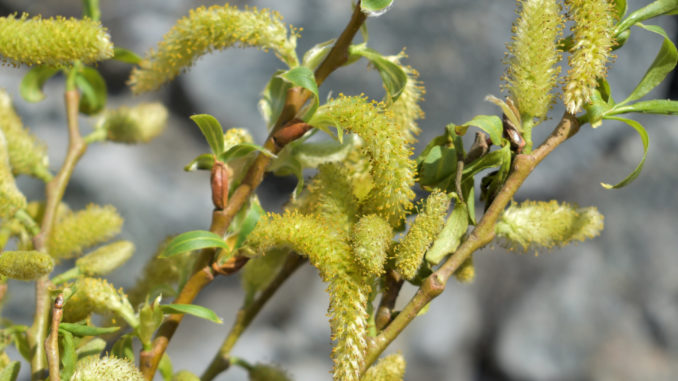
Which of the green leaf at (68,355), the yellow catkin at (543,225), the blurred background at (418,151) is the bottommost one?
the blurred background at (418,151)

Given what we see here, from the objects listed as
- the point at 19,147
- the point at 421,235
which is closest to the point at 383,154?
the point at 421,235

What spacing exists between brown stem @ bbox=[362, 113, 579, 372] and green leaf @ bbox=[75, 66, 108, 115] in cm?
44

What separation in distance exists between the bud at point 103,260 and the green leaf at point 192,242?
5.4 inches

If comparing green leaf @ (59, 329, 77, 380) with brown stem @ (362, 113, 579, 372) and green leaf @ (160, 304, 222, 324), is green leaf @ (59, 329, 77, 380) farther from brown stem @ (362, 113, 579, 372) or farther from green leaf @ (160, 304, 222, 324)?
brown stem @ (362, 113, 579, 372)

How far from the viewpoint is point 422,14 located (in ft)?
4.22

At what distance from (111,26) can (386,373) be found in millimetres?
1113

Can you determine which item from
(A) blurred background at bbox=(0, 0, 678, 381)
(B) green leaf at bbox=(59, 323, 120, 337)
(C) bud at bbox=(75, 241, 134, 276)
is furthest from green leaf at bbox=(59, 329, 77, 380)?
(A) blurred background at bbox=(0, 0, 678, 381)

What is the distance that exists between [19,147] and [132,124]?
0.12m

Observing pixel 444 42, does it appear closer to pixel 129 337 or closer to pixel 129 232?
pixel 129 232

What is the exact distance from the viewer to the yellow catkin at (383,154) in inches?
14.7

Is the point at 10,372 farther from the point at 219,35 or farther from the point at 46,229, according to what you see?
the point at 219,35

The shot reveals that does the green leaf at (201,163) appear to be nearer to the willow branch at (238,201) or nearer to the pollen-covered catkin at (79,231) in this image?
the willow branch at (238,201)

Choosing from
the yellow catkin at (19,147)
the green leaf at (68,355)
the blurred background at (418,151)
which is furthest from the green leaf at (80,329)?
the blurred background at (418,151)

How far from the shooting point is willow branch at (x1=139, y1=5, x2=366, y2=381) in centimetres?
44
